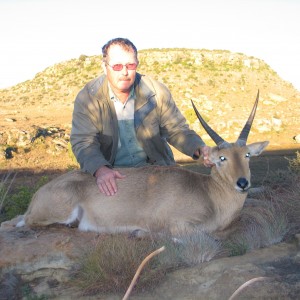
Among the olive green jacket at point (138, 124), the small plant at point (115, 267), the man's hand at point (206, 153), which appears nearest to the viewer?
the small plant at point (115, 267)

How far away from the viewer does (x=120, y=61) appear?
6.79 m

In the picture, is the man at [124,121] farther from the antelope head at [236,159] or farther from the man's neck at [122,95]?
the antelope head at [236,159]

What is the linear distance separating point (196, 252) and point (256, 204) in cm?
273

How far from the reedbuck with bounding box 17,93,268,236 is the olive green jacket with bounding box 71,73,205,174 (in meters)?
0.46

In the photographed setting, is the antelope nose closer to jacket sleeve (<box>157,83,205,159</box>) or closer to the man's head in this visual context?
jacket sleeve (<box>157,83,205,159</box>)

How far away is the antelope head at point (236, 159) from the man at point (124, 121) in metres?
0.21

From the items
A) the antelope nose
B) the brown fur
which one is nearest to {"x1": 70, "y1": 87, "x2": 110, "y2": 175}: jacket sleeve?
the brown fur

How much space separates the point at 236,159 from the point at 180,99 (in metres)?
33.5

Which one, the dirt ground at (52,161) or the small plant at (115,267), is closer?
the small plant at (115,267)

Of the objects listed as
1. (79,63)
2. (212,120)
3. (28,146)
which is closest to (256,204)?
(28,146)

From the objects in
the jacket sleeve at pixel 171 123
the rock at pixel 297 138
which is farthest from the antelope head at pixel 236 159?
the rock at pixel 297 138

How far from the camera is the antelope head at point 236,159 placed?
20.1 ft

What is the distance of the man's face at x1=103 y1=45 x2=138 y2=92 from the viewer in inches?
267

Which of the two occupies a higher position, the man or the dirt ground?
the man
